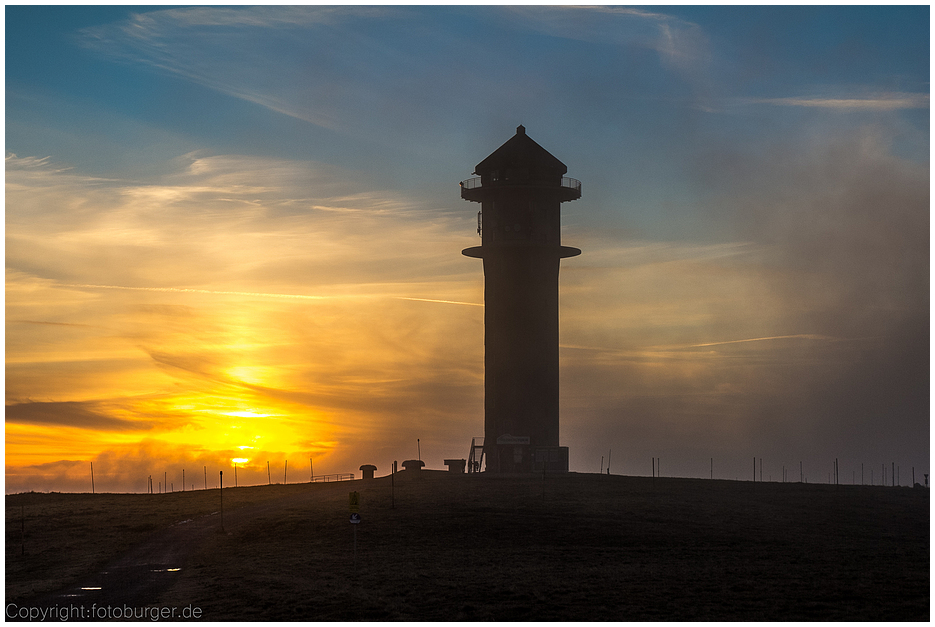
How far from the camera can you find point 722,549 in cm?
5222

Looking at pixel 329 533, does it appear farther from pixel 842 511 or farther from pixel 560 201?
pixel 560 201

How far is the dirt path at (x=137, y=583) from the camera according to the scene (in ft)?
123

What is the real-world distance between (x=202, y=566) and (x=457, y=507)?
20.3 metres

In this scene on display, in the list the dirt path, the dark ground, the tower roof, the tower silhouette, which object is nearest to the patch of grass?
the dark ground

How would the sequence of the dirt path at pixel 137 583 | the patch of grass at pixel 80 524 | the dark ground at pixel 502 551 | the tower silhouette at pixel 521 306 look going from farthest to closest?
the tower silhouette at pixel 521 306
the patch of grass at pixel 80 524
the dark ground at pixel 502 551
the dirt path at pixel 137 583

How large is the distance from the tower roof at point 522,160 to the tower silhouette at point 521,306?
0.09 metres

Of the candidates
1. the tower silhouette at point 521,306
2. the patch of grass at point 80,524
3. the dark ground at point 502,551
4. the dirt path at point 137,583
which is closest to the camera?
the dirt path at point 137,583

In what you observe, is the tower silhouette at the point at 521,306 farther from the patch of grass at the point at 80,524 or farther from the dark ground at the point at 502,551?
the patch of grass at the point at 80,524

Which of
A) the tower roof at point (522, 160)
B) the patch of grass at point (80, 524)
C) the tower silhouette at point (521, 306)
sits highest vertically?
the tower roof at point (522, 160)

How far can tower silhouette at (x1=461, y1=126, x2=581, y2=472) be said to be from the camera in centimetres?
8644

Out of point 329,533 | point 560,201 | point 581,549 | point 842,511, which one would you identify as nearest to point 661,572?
point 581,549

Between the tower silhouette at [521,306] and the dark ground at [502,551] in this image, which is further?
the tower silhouette at [521,306]

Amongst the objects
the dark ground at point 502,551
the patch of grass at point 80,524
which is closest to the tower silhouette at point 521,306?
the dark ground at point 502,551

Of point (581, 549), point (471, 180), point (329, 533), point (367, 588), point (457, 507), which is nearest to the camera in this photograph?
point (367, 588)
